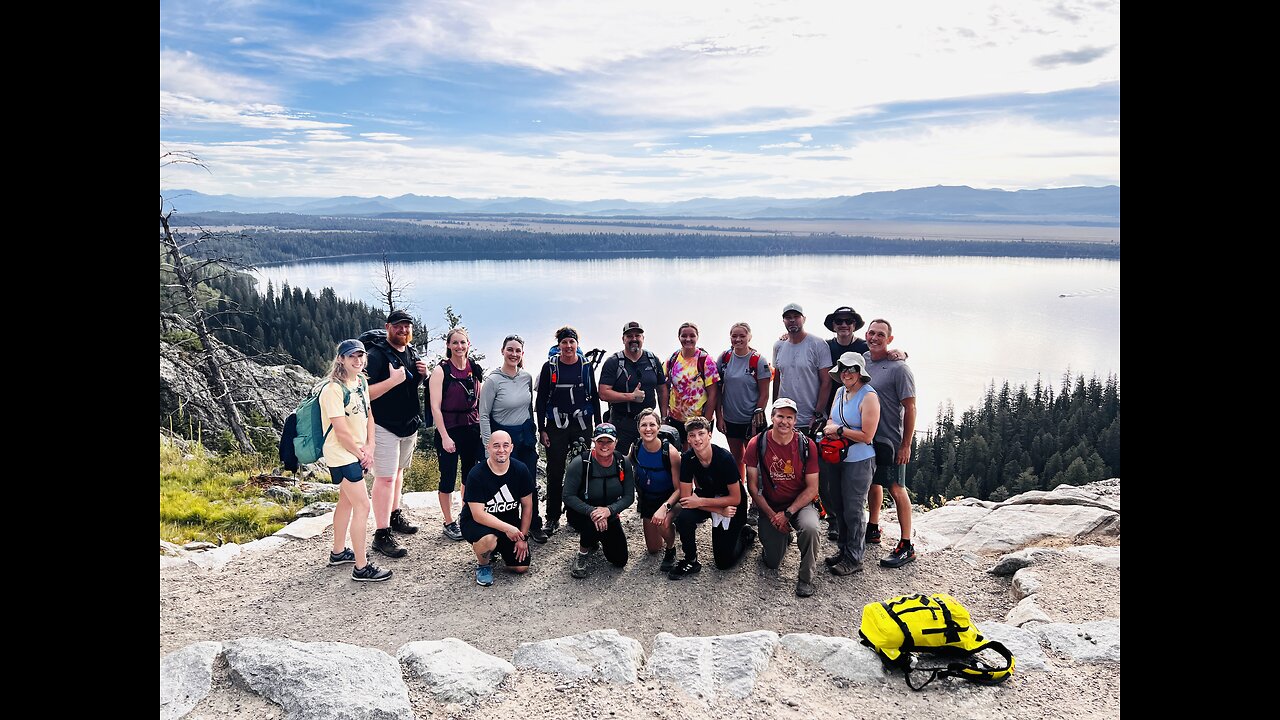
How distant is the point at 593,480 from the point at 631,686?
1967 mm

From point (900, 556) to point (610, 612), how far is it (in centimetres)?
269

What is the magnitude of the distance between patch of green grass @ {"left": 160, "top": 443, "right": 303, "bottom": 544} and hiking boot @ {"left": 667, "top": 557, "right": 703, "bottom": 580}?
13.8ft

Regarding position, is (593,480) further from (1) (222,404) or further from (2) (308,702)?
(1) (222,404)

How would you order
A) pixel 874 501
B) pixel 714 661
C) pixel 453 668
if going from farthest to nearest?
pixel 874 501 < pixel 714 661 < pixel 453 668

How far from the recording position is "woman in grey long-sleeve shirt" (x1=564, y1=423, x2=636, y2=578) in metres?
5.74

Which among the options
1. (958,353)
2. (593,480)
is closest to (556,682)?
(593,480)

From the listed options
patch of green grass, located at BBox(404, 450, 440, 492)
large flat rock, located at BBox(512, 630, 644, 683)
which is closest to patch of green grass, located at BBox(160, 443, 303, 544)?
patch of green grass, located at BBox(404, 450, 440, 492)

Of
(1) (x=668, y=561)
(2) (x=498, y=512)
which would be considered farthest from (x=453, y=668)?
(1) (x=668, y=561)

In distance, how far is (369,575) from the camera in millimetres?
5656

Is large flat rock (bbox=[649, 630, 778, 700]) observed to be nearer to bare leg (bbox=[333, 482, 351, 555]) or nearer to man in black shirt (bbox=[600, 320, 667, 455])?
man in black shirt (bbox=[600, 320, 667, 455])

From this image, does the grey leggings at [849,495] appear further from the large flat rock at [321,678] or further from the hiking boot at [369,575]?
the hiking boot at [369,575]

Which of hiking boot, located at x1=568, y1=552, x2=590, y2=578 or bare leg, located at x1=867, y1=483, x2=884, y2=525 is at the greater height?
bare leg, located at x1=867, y1=483, x2=884, y2=525

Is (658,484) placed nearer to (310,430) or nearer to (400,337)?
(400,337)
